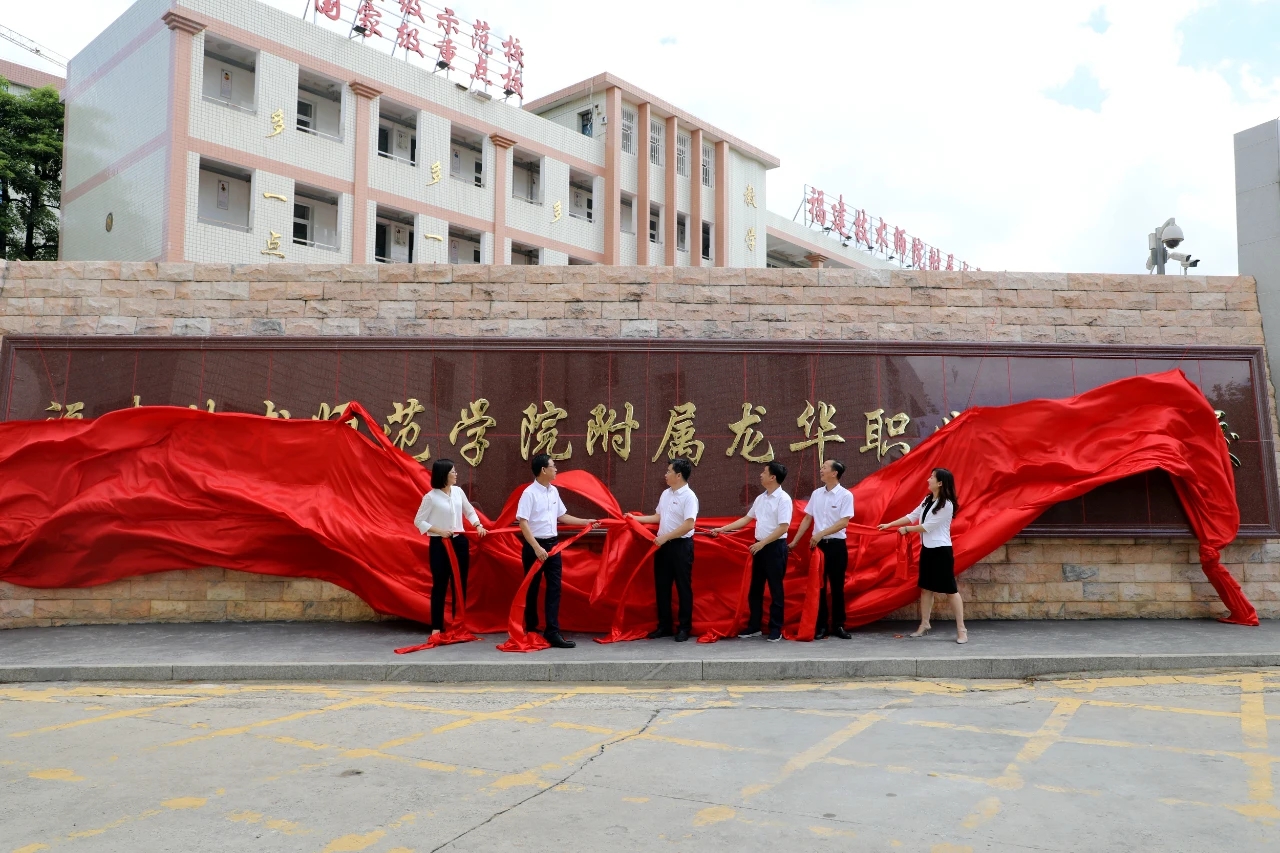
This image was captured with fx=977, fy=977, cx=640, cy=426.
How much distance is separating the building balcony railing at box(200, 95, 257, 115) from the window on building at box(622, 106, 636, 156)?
1209cm

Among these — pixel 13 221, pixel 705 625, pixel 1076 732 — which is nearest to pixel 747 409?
pixel 705 625

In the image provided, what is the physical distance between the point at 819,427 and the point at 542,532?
10.1 feet

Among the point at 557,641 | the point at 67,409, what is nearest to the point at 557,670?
the point at 557,641

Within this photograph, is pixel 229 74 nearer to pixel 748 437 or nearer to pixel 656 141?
pixel 656 141

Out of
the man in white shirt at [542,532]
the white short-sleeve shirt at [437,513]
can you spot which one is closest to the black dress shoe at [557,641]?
the man in white shirt at [542,532]

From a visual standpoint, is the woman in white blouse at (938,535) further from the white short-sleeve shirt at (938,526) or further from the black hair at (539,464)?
the black hair at (539,464)

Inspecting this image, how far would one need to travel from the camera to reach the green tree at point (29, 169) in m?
24.7

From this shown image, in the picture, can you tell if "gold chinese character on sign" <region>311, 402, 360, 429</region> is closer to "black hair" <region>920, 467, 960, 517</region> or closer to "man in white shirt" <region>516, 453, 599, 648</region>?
"man in white shirt" <region>516, 453, 599, 648</region>

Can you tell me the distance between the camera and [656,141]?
105 feet

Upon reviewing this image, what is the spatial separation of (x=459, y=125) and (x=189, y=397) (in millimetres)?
18932

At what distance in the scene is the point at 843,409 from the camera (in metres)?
9.57

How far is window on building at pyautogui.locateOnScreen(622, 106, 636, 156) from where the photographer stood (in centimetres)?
3112

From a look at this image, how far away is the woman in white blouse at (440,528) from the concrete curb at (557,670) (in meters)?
1.04

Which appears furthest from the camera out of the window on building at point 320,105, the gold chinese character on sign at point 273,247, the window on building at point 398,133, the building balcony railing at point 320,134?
the window on building at point 398,133
